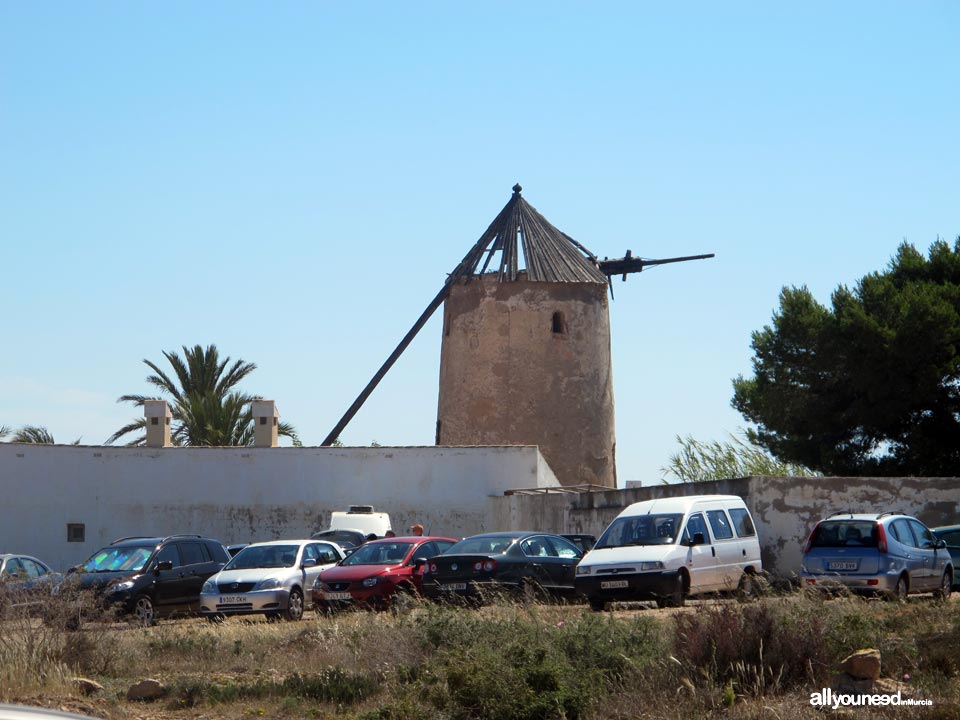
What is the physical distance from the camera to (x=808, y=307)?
130ft

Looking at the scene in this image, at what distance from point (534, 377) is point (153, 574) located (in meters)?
21.8

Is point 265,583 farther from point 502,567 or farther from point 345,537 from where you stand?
point 345,537

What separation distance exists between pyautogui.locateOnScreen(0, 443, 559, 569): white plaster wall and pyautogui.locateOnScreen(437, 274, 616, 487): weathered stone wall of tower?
613 centimetres

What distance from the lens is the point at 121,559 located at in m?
23.0

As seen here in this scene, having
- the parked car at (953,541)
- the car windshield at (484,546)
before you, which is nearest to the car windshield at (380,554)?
the car windshield at (484,546)

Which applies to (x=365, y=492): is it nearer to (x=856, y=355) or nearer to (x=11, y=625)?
(x=856, y=355)

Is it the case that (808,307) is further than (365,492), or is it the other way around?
(808,307)

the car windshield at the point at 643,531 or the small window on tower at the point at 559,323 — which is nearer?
the car windshield at the point at 643,531

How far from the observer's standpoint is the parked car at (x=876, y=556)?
19625 millimetres

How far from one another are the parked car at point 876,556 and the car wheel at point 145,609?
433 inches

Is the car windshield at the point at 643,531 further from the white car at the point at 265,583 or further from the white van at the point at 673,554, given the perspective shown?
the white car at the point at 265,583

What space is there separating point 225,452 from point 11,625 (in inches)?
850

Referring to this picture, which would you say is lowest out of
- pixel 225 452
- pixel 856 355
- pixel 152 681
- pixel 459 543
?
pixel 152 681

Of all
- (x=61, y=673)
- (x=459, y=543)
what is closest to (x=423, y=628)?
(x=61, y=673)
